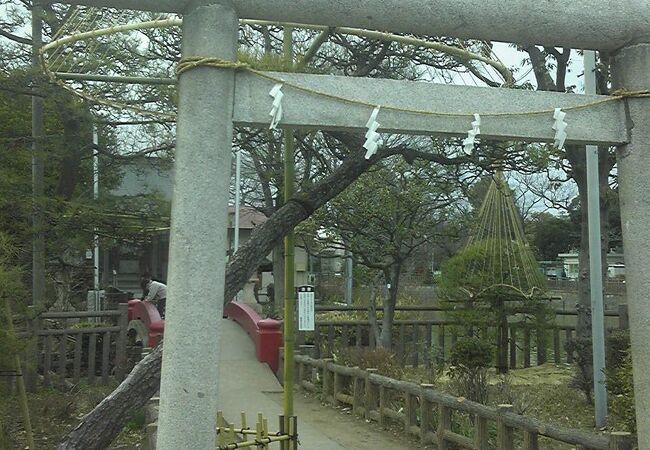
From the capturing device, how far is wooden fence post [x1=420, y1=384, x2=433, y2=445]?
26.9 ft

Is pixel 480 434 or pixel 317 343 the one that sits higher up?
pixel 317 343

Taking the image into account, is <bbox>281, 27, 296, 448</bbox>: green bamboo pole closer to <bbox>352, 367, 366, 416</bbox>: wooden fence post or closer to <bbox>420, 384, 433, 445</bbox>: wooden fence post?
<bbox>420, 384, 433, 445</bbox>: wooden fence post

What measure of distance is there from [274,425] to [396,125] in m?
6.64

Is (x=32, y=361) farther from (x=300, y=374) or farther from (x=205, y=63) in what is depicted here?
(x=205, y=63)

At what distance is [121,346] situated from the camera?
12.5 metres

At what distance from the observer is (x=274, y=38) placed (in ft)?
23.9

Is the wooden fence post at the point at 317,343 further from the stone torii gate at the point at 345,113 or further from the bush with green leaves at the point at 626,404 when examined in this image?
the stone torii gate at the point at 345,113

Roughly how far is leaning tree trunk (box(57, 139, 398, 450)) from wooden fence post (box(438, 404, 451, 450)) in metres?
3.10

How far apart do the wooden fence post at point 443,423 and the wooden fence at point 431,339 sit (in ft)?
16.3

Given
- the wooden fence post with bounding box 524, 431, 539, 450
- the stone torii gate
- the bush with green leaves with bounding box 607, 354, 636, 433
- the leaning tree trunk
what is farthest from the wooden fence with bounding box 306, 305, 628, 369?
the stone torii gate

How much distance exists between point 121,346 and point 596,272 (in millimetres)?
7761

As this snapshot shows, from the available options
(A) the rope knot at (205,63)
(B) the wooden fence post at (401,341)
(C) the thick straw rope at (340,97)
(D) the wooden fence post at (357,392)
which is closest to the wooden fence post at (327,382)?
(D) the wooden fence post at (357,392)

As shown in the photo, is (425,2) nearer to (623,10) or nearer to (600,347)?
(623,10)

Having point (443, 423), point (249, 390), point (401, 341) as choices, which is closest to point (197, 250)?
point (443, 423)
